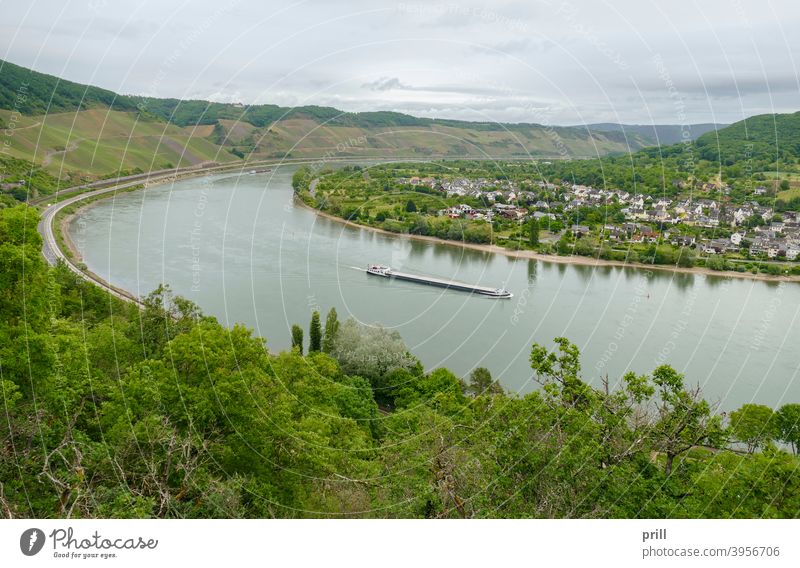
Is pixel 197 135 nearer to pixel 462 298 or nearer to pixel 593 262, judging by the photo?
pixel 593 262

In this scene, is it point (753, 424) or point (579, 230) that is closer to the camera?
point (753, 424)

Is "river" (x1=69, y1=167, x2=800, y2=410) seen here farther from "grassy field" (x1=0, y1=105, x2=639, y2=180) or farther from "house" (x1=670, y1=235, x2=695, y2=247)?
"grassy field" (x1=0, y1=105, x2=639, y2=180)

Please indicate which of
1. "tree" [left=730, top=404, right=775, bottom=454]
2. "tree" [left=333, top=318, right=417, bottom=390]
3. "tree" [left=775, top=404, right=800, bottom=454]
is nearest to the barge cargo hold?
"tree" [left=333, top=318, right=417, bottom=390]

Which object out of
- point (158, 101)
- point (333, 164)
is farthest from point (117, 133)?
point (158, 101)

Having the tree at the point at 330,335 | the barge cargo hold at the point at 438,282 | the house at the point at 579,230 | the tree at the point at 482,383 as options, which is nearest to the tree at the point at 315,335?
the tree at the point at 330,335

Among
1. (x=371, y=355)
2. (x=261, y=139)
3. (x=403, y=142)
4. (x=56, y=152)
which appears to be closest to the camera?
(x=371, y=355)

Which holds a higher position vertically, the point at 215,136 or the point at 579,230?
the point at 579,230

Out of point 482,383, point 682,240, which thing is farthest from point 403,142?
point 482,383

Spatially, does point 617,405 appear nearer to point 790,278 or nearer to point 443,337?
point 443,337
